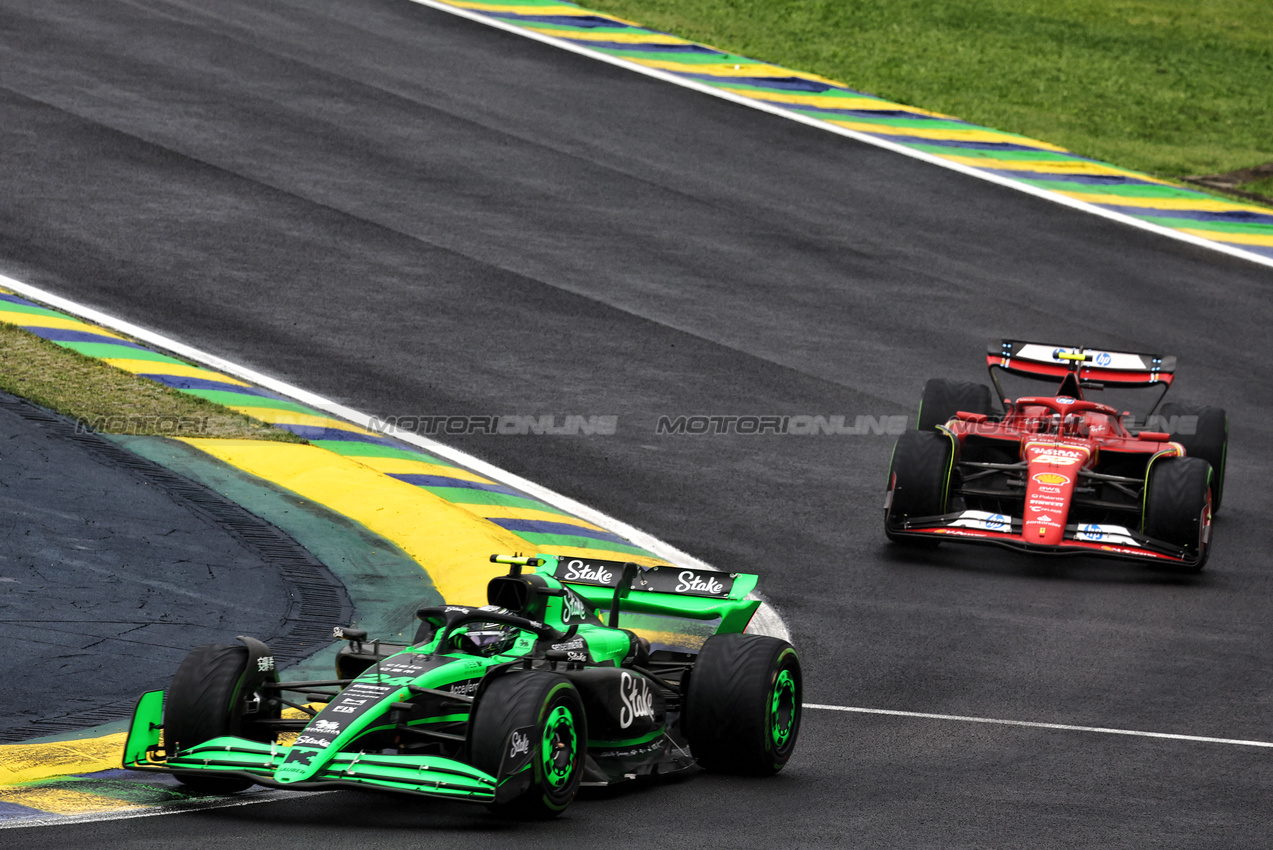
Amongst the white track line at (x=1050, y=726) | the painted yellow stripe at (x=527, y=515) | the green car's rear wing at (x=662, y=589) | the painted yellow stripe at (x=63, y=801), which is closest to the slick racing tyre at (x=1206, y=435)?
the painted yellow stripe at (x=527, y=515)

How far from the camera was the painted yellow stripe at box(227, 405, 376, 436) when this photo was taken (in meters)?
16.0

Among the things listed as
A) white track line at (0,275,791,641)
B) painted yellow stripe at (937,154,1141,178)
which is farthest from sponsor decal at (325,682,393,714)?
painted yellow stripe at (937,154,1141,178)

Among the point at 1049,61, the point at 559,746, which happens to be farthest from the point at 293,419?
the point at 1049,61

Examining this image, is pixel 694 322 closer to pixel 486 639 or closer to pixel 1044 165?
pixel 1044 165

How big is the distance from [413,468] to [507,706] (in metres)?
7.64

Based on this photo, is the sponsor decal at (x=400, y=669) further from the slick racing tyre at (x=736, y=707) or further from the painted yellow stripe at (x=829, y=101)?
the painted yellow stripe at (x=829, y=101)

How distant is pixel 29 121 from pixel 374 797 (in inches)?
671

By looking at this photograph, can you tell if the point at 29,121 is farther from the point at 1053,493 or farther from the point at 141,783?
the point at 141,783

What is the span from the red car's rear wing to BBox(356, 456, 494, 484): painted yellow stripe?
4.66m

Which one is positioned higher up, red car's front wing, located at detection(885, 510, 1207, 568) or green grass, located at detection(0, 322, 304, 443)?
green grass, located at detection(0, 322, 304, 443)

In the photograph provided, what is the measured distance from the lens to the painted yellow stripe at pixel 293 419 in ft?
52.5

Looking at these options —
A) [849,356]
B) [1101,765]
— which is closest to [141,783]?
[1101,765]

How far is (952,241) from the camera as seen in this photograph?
22875mm

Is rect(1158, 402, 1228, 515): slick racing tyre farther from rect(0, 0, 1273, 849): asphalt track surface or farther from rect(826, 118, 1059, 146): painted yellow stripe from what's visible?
rect(826, 118, 1059, 146): painted yellow stripe
